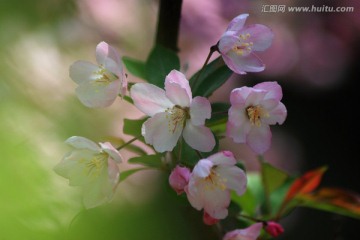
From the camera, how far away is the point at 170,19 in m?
0.90

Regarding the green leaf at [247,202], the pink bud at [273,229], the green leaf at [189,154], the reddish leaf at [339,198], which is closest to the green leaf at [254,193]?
the green leaf at [247,202]

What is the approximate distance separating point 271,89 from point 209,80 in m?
0.11

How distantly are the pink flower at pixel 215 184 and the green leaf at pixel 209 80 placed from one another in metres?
0.12

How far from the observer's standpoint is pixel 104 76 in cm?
78

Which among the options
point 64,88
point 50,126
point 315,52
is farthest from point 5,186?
point 315,52

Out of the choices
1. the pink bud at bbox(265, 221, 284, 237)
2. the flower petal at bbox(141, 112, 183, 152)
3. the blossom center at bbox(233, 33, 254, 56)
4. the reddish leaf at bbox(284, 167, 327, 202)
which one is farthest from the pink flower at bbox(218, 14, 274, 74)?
the reddish leaf at bbox(284, 167, 327, 202)

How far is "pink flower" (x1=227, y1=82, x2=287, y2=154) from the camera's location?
732mm

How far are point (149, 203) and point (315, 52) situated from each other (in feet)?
4.70

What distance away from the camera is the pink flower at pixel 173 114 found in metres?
0.71

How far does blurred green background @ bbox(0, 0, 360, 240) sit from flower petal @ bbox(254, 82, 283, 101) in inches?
7.4

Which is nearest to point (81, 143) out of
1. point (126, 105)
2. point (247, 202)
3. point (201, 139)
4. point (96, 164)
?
point (96, 164)

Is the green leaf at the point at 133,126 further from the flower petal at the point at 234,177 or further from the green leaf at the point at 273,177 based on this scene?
the green leaf at the point at 273,177

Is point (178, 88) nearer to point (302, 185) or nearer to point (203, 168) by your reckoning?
point (203, 168)

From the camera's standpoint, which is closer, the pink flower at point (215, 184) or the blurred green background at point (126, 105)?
the blurred green background at point (126, 105)
